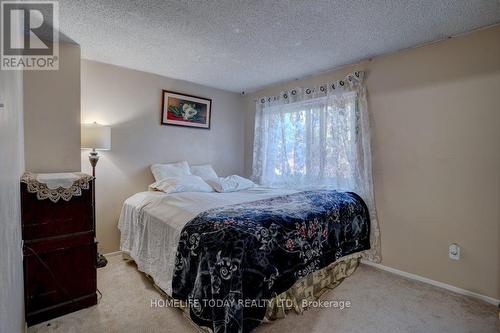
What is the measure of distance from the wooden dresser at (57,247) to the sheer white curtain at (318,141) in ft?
8.00

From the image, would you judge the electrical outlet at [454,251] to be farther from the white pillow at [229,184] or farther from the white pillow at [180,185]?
the white pillow at [180,185]

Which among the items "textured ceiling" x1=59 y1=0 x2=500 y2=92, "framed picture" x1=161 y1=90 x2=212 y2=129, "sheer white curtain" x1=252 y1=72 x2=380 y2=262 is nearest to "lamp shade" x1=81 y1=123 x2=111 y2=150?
"textured ceiling" x1=59 y1=0 x2=500 y2=92

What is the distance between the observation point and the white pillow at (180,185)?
108 inches

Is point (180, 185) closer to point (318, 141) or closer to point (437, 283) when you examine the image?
point (318, 141)

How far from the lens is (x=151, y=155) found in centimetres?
325

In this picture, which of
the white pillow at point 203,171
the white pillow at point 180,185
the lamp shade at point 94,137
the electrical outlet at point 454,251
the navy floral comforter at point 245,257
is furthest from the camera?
the white pillow at point 203,171

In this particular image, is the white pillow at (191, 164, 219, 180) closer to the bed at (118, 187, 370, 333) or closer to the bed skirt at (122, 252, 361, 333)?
the bed at (118, 187, 370, 333)

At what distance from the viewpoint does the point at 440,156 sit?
230cm

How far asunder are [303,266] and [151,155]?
2380mm

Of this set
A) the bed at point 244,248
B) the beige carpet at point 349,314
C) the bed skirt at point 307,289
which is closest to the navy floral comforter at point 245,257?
the bed at point 244,248

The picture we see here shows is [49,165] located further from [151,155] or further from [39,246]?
[151,155]

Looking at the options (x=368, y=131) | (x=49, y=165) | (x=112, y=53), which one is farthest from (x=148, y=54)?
(x=368, y=131)

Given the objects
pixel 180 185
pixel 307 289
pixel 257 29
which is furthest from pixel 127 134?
pixel 307 289

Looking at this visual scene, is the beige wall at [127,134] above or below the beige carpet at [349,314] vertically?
above
